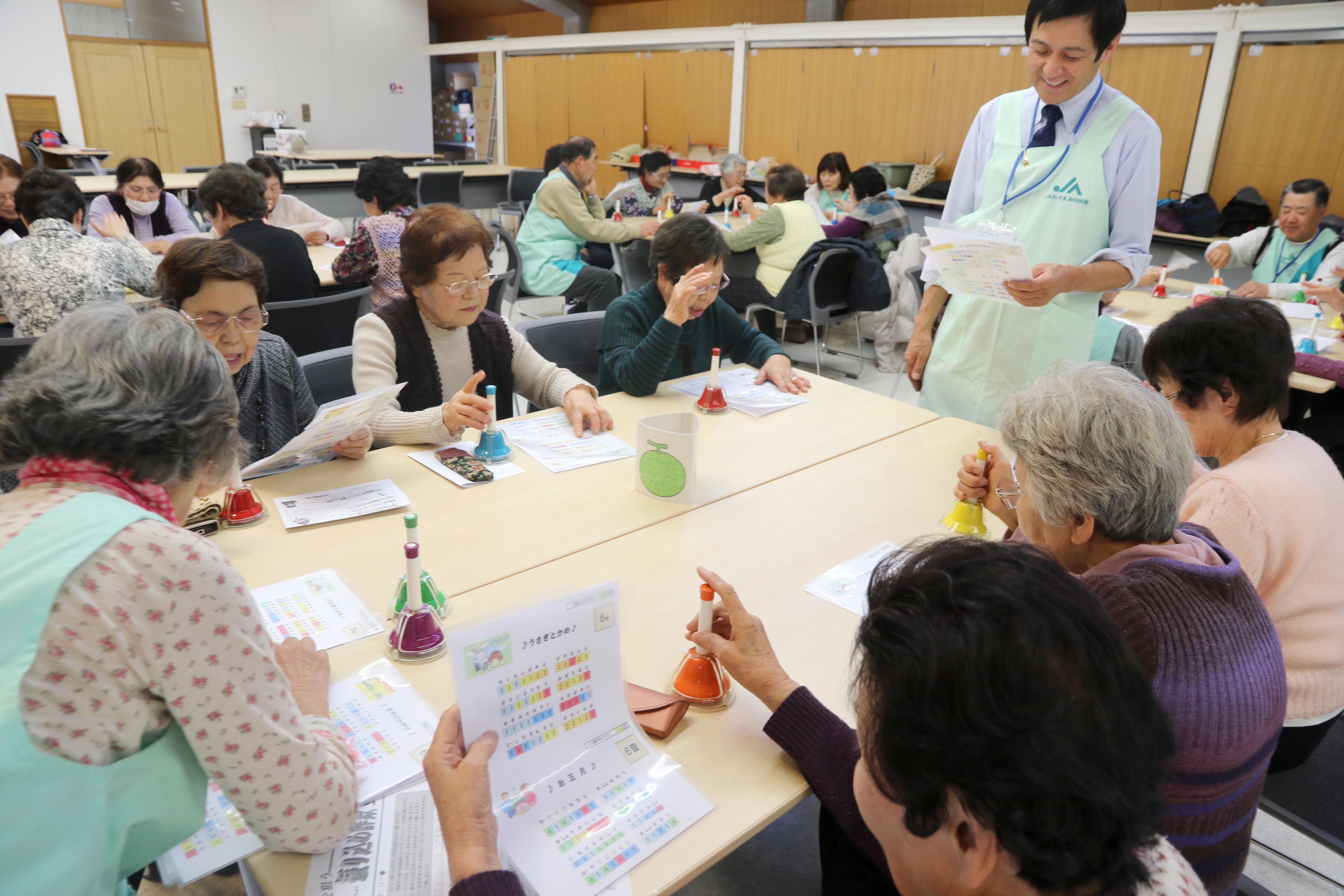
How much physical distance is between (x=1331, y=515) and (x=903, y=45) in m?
7.72

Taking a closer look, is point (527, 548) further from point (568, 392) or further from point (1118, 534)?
point (1118, 534)

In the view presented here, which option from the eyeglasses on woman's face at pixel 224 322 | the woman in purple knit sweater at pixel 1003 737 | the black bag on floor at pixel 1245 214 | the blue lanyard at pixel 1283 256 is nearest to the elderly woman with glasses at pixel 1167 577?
the woman in purple knit sweater at pixel 1003 737

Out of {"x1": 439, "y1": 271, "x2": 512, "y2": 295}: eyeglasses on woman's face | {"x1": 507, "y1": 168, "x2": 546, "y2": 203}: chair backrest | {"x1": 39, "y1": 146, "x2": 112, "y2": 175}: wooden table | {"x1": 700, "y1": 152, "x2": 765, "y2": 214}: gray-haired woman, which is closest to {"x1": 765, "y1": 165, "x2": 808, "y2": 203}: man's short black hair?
{"x1": 700, "y1": 152, "x2": 765, "y2": 214}: gray-haired woman

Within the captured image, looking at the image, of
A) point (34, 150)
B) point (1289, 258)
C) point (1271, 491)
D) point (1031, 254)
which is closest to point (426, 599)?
point (1271, 491)

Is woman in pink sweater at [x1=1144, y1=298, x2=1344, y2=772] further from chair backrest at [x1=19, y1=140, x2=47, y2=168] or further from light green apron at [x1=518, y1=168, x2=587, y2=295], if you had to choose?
chair backrest at [x1=19, y1=140, x2=47, y2=168]

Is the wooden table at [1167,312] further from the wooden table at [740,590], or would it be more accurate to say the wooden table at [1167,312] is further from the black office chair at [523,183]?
the black office chair at [523,183]

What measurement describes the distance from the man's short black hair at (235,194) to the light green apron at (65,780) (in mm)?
3213

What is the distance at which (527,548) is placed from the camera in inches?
62.6

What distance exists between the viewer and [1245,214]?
6.06 meters

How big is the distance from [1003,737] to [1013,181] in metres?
2.14

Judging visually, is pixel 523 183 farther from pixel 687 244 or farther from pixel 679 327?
pixel 679 327

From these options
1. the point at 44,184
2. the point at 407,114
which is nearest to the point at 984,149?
the point at 44,184

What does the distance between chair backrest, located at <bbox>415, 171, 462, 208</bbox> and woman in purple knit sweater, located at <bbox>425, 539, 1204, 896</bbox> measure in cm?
768

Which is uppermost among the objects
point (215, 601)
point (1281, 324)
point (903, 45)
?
point (903, 45)
